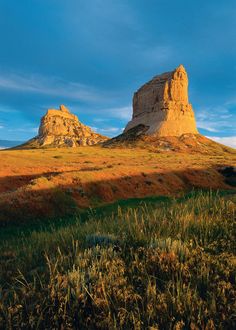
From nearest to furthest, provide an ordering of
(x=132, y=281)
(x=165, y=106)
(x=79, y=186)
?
(x=132, y=281) < (x=79, y=186) < (x=165, y=106)

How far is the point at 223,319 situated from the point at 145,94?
481 feet

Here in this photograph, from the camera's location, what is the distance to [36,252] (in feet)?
18.6

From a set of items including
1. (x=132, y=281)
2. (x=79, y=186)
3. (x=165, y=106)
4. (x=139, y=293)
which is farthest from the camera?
(x=165, y=106)

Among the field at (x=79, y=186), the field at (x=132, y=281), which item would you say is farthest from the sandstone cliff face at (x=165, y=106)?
the field at (x=132, y=281)

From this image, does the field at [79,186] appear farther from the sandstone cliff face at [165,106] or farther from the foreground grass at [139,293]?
the sandstone cliff face at [165,106]

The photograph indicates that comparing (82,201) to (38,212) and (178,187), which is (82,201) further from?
(178,187)

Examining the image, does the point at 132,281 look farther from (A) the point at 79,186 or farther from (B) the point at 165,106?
(B) the point at 165,106

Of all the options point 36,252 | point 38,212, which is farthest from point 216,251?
Answer: point 38,212

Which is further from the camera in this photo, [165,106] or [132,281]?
[165,106]

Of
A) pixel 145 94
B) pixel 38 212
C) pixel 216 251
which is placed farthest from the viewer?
pixel 145 94

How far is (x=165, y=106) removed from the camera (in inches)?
5103

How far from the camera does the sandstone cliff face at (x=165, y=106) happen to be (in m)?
120

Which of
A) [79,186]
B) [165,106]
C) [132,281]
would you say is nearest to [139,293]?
[132,281]

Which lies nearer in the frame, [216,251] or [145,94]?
[216,251]
